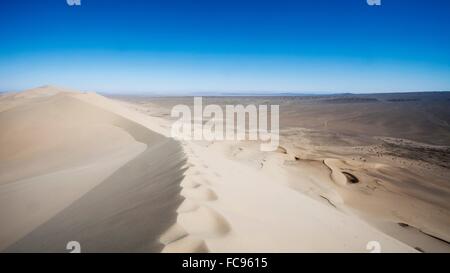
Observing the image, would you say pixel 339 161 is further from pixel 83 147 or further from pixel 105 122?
pixel 105 122

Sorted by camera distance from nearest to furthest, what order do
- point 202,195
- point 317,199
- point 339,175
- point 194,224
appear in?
point 194,224, point 202,195, point 317,199, point 339,175

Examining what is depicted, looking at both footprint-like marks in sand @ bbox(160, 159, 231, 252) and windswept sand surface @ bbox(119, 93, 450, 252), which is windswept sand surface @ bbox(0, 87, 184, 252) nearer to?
footprint-like marks in sand @ bbox(160, 159, 231, 252)

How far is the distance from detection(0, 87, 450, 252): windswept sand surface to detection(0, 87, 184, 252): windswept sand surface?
0.09ft

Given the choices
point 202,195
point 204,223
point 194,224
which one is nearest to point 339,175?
point 202,195

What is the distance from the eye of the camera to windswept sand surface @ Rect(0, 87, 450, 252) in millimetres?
2783

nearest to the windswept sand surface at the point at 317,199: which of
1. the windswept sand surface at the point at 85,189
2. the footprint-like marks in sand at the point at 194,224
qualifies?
the footprint-like marks in sand at the point at 194,224

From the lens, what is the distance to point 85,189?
5809 mm

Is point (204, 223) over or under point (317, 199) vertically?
Result: over

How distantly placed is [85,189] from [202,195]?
363cm

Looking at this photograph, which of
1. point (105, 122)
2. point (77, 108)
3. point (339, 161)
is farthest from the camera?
point (77, 108)

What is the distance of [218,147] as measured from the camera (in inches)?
461

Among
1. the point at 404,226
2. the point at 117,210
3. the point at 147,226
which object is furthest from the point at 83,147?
the point at 404,226

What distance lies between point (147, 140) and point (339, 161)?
7.97 meters

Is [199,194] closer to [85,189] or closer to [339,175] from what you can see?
[85,189]
